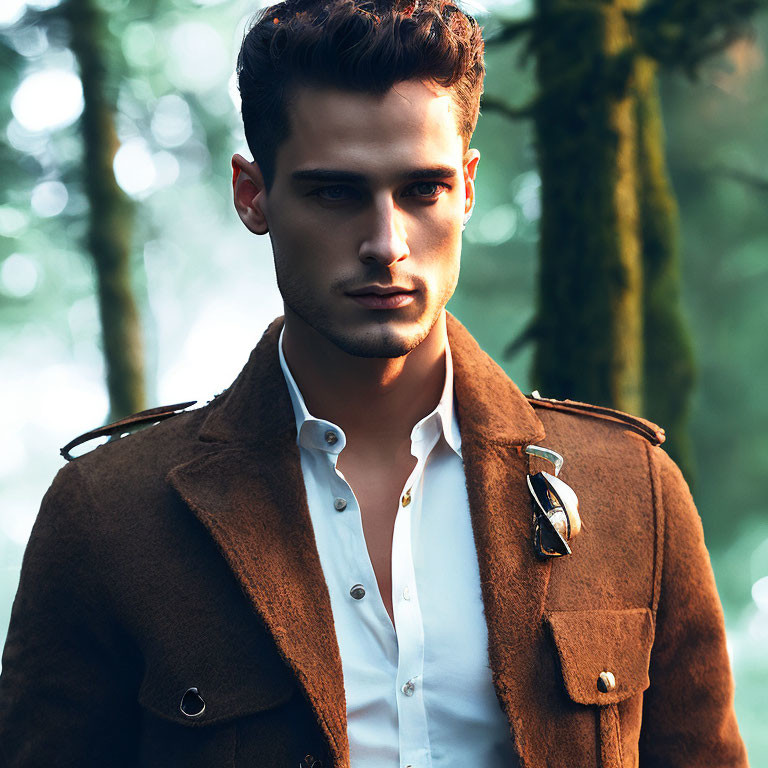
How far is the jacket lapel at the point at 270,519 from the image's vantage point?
7.15 feet

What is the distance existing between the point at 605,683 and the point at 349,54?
5.57 feet

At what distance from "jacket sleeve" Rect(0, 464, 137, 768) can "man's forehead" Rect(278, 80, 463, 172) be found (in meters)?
1.16

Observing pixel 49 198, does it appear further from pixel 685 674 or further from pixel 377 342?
pixel 685 674

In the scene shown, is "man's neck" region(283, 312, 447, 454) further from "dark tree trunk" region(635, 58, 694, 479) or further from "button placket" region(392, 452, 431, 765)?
"dark tree trunk" region(635, 58, 694, 479)

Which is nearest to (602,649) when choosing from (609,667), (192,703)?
(609,667)

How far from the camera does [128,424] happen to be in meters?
2.80

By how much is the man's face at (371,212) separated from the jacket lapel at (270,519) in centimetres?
35

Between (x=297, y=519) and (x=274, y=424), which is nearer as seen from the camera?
(x=297, y=519)

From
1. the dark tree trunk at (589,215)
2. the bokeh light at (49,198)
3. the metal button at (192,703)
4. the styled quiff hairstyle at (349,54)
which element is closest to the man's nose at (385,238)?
the styled quiff hairstyle at (349,54)

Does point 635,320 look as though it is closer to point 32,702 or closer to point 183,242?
point 32,702

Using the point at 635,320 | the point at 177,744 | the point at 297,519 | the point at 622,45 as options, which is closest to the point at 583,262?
the point at 635,320

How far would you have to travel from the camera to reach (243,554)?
7.58 feet

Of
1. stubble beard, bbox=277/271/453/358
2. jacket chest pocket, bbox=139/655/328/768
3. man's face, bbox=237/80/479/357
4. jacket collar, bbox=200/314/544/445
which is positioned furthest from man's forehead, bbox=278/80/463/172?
jacket chest pocket, bbox=139/655/328/768

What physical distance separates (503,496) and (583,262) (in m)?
2.08
